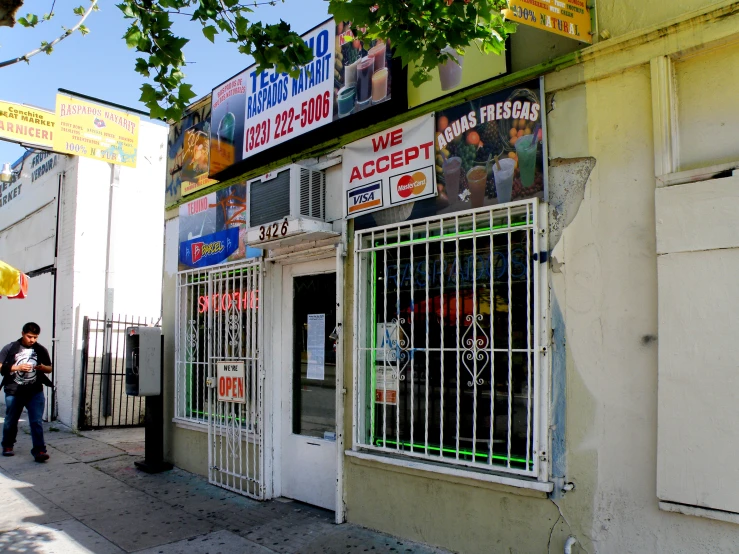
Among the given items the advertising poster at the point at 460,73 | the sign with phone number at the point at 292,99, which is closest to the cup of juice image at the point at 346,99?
the sign with phone number at the point at 292,99

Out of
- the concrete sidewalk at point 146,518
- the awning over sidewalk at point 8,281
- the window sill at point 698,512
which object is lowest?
the concrete sidewalk at point 146,518

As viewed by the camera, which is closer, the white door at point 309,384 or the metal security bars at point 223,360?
the white door at point 309,384

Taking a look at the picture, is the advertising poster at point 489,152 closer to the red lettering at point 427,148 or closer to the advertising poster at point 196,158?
the red lettering at point 427,148

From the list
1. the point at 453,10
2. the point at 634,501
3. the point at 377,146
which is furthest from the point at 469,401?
the point at 453,10

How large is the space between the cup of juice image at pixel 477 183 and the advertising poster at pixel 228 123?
322 cm

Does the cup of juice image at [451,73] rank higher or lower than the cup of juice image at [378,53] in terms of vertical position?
lower

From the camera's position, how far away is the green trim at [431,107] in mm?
4109

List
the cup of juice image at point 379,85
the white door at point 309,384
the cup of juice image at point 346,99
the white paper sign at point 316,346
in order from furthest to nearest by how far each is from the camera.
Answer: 1. the white paper sign at point 316,346
2. the white door at point 309,384
3. the cup of juice image at point 346,99
4. the cup of juice image at point 379,85

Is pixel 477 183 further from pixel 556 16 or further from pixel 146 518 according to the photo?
pixel 146 518

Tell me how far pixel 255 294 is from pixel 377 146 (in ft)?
7.32

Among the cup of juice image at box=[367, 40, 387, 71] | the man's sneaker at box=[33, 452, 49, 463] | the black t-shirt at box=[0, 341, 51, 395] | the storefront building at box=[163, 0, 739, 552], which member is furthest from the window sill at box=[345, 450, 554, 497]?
the black t-shirt at box=[0, 341, 51, 395]

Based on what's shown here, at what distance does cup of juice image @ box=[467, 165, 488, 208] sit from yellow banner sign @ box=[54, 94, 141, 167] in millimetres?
7813

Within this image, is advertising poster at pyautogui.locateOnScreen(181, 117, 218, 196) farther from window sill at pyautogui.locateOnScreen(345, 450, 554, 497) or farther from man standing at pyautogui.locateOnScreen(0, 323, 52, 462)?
window sill at pyautogui.locateOnScreen(345, 450, 554, 497)

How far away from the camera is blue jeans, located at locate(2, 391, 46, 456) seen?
804 centimetres
